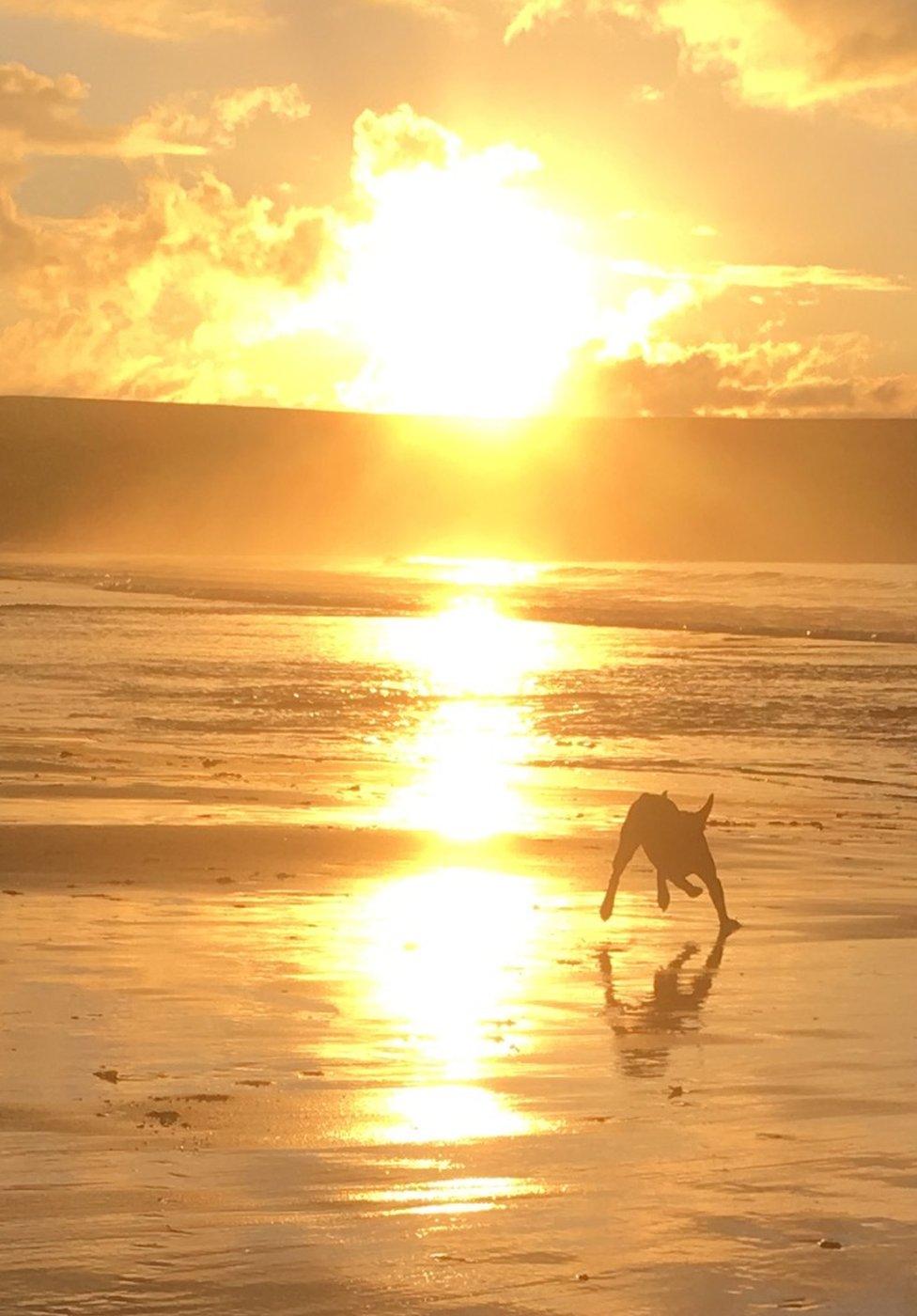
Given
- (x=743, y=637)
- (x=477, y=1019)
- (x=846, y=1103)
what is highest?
(x=743, y=637)

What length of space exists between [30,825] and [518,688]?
52.4ft

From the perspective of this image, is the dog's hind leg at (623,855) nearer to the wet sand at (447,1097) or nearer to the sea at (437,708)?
the wet sand at (447,1097)

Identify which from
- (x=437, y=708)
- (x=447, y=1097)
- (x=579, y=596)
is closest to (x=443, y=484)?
(x=579, y=596)

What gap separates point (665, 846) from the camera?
39.5 ft

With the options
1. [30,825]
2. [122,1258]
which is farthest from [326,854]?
[122,1258]

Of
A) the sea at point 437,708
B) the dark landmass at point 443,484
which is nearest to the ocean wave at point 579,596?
the sea at point 437,708

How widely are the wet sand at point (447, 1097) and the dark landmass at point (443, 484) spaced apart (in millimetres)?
111448

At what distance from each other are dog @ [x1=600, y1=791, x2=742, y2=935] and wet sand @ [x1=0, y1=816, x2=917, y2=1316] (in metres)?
0.21

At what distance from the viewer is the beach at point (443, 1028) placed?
19.7ft

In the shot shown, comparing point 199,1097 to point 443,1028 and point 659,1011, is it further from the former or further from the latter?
point 659,1011

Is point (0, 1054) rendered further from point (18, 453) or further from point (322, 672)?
point (18, 453)

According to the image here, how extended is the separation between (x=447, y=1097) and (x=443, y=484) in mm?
143313

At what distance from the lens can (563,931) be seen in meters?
11.5

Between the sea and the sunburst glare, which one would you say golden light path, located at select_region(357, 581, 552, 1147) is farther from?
the sea
